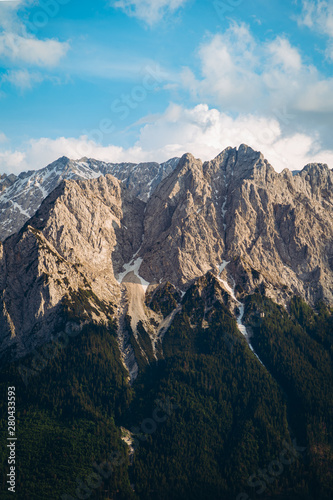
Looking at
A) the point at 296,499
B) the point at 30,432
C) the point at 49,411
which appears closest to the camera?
the point at 296,499

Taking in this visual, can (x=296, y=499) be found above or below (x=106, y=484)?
above

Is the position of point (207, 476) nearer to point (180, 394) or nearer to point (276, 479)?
point (276, 479)

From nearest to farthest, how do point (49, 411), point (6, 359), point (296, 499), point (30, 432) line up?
point (296, 499), point (30, 432), point (49, 411), point (6, 359)

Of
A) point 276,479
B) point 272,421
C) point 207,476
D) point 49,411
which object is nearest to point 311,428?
point 272,421

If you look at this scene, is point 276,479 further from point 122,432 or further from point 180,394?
point 122,432

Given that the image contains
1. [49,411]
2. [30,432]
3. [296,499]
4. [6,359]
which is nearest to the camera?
[296,499]

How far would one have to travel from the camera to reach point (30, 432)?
156375 mm

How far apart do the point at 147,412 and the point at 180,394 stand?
58.6ft

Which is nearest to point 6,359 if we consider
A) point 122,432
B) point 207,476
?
point 122,432

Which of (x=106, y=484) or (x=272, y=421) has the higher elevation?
(x=272, y=421)

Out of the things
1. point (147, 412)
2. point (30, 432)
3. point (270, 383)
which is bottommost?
point (30, 432)

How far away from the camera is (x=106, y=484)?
483 ft

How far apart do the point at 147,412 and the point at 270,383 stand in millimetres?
60904

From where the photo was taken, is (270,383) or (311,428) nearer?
(311,428)
